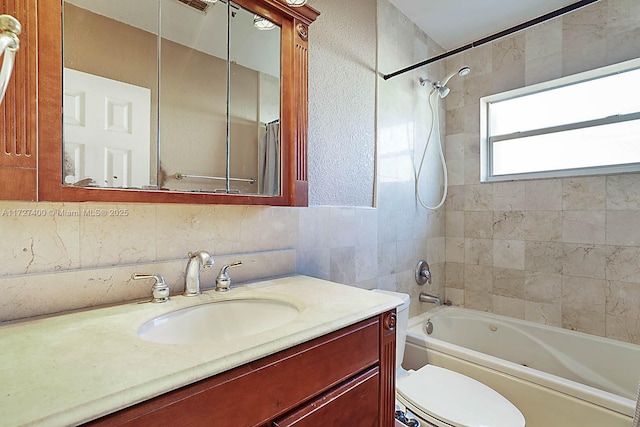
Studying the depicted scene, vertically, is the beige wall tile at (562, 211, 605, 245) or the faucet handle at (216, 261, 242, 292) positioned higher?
the beige wall tile at (562, 211, 605, 245)

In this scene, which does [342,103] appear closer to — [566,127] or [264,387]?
[264,387]

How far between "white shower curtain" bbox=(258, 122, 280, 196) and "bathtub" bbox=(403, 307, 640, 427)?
134 centimetres

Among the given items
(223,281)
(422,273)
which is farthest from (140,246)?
(422,273)

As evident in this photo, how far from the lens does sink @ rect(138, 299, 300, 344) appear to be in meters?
0.93

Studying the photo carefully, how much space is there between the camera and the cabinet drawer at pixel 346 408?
2.53ft

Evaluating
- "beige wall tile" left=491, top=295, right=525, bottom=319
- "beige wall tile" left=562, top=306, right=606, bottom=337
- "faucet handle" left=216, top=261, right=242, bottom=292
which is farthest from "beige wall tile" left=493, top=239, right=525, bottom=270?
"faucet handle" left=216, top=261, right=242, bottom=292

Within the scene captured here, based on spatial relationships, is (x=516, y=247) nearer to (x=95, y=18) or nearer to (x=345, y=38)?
(x=345, y=38)

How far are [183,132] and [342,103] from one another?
37.3 inches

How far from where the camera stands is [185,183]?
1057 millimetres

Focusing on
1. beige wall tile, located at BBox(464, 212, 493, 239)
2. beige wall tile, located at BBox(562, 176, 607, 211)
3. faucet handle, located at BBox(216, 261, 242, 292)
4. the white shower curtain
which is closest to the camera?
faucet handle, located at BBox(216, 261, 242, 292)

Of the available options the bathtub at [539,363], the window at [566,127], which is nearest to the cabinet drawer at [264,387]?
the bathtub at [539,363]

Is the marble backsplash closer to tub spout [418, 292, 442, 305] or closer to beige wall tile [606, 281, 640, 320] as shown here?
tub spout [418, 292, 442, 305]

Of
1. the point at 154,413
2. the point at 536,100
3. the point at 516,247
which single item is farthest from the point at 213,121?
the point at 536,100

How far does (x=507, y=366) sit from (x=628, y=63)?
76.3 inches
